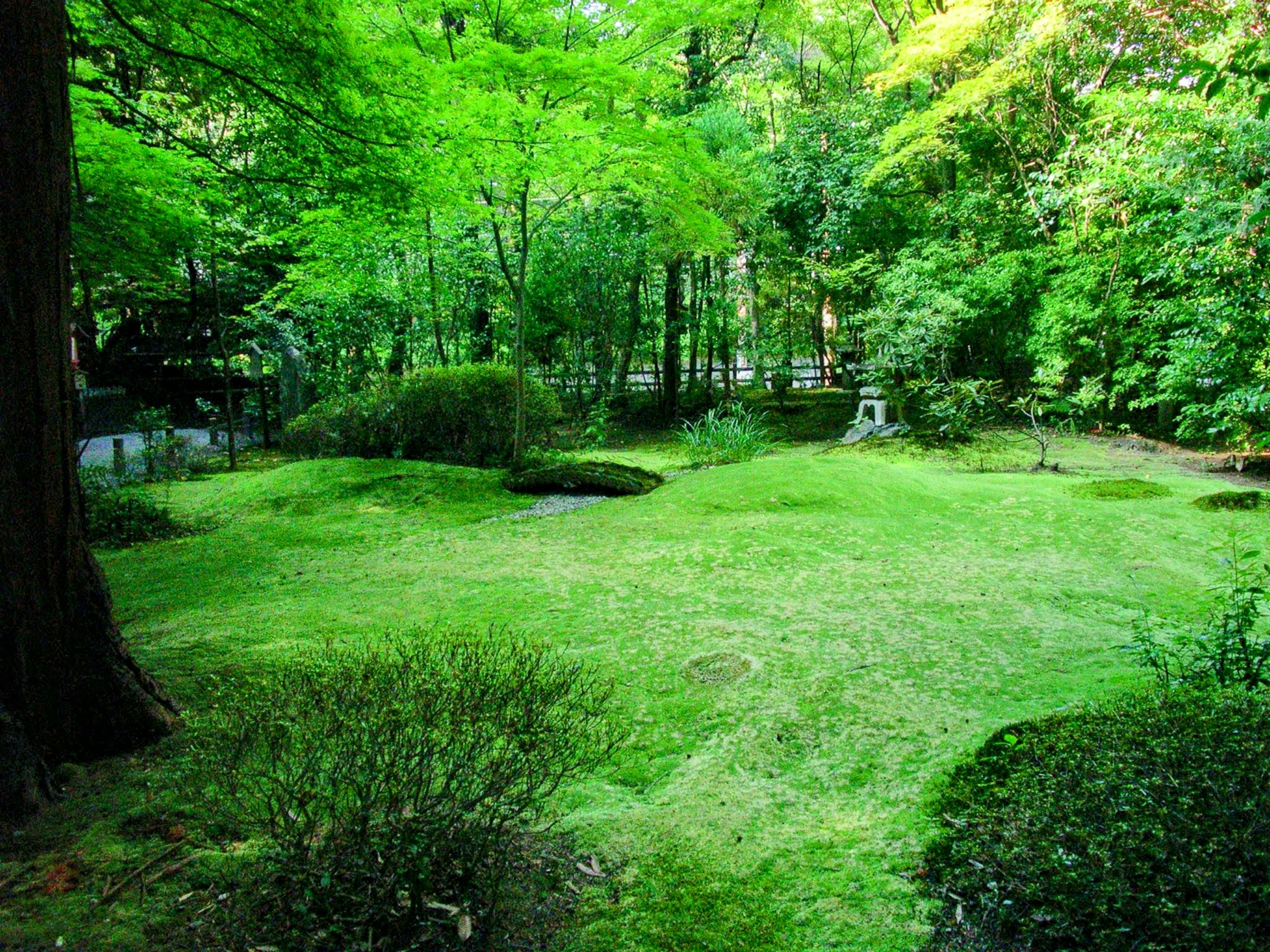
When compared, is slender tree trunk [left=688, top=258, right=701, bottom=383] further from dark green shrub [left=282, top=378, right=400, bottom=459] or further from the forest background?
dark green shrub [left=282, top=378, right=400, bottom=459]

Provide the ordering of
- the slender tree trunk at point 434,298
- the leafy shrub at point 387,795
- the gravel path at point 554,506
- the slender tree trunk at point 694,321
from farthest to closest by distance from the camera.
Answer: the slender tree trunk at point 694,321
the slender tree trunk at point 434,298
the gravel path at point 554,506
the leafy shrub at point 387,795

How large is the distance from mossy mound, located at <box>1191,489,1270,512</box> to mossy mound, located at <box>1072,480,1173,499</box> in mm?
370

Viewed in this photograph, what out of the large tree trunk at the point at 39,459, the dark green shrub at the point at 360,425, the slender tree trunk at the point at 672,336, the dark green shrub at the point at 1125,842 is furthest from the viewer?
the slender tree trunk at the point at 672,336

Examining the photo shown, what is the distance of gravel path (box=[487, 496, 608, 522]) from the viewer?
6.08 meters

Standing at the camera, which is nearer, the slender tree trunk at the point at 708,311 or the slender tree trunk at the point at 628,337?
the slender tree trunk at the point at 708,311

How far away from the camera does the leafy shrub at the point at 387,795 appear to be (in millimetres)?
1352

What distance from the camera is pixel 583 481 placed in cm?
700

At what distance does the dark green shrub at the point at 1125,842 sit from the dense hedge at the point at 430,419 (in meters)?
7.44

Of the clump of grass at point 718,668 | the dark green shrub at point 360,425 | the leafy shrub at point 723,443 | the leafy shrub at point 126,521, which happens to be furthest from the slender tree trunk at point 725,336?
the clump of grass at point 718,668

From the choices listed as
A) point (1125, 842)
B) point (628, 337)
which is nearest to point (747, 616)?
point (1125, 842)

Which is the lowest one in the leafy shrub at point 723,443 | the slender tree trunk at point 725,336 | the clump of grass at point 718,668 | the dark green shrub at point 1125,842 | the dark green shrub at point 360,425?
the clump of grass at point 718,668

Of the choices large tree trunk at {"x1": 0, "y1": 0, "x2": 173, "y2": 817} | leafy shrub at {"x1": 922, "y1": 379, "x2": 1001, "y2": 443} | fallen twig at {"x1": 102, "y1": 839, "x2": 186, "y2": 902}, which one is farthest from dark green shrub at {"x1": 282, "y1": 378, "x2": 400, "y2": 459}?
fallen twig at {"x1": 102, "y1": 839, "x2": 186, "y2": 902}

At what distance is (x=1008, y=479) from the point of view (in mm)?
6871

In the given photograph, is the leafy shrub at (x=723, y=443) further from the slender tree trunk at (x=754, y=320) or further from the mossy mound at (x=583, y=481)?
the slender tree trunk at (x=754, y=320)
